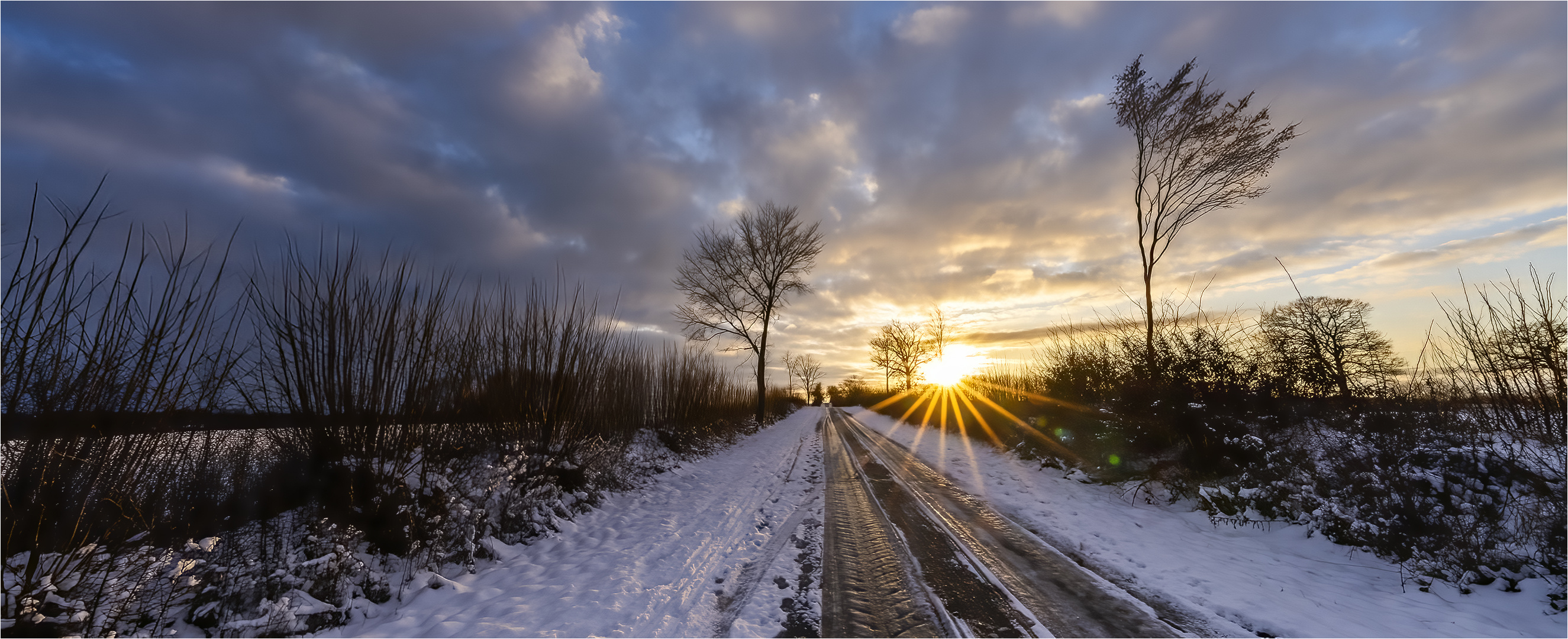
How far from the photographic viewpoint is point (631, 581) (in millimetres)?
4848

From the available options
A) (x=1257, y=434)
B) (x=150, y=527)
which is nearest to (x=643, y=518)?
(x=150, y=527)

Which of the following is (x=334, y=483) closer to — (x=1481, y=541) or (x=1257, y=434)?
(x=1481, y=541)

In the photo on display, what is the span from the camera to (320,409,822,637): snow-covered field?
153 inches

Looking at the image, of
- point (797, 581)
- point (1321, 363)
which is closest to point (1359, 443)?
point (1321, 363)

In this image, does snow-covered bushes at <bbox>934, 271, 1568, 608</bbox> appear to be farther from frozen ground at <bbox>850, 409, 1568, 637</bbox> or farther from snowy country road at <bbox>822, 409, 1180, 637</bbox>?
snowy country road at <bbox>822, 409, 1180, 637</bbox>

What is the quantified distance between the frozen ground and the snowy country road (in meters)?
0.49

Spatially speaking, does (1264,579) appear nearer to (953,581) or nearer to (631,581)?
Result: (953,581)

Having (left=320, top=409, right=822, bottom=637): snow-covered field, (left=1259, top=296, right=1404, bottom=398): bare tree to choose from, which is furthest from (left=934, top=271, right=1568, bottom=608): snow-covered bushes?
(left=320, top=409, right=822, bottom=637): snow-covered field

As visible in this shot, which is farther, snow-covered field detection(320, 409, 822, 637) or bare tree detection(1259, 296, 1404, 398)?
bare tree detection(1259, 296, 1404, 398)

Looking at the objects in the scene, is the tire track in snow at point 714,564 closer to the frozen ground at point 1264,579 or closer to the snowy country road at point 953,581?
the snowy country road at point 953,581

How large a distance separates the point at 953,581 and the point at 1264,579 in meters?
3.07

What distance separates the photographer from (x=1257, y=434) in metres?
7.93

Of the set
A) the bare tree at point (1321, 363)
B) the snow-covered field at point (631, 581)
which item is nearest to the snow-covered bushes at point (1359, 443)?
the bare tree at point (1321, 363)

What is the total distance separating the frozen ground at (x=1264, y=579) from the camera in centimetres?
391
